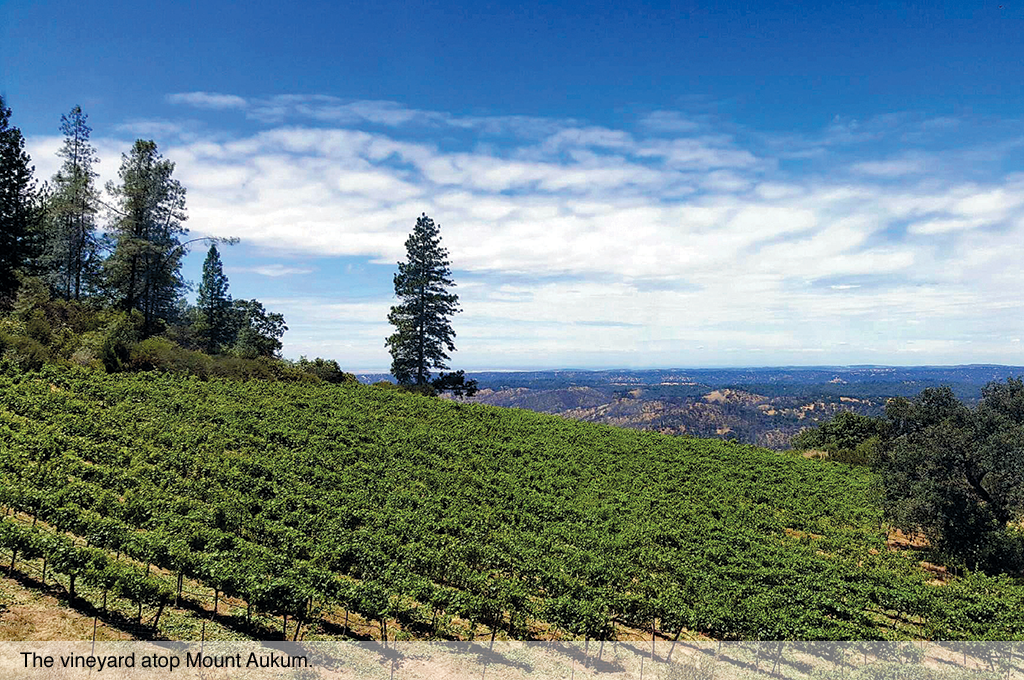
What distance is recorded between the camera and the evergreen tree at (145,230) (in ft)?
137

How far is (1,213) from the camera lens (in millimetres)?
36281

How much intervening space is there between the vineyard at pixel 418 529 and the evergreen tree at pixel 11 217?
1308 centimetres

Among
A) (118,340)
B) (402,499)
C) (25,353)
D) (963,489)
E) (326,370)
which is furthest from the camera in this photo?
(326,370)

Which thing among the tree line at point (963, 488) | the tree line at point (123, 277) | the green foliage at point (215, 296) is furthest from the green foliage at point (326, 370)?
the tree line at point (963, 488)

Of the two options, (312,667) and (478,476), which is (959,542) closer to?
(478,476)

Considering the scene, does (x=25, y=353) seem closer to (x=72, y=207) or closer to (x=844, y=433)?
(x=72, y=207)

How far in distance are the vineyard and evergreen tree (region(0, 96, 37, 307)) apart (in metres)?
13.1

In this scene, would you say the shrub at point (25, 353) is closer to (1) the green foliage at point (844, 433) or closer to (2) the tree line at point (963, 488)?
(2) the tree line at point (963, 488)

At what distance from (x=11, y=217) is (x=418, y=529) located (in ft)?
125

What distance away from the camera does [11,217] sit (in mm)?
37031

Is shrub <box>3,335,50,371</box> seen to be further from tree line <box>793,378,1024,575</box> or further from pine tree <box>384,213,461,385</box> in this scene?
tree line <box>793,378,1024,575</box>

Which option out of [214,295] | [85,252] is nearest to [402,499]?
[85,252]

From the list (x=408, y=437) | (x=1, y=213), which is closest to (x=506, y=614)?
(x=408, y=437)

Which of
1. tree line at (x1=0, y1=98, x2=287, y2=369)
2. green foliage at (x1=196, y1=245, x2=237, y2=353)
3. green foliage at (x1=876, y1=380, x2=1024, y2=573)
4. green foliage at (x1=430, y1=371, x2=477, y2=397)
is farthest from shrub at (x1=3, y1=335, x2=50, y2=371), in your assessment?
green foliage at (x1=876, y1=380, x2=1024, y2=573)
